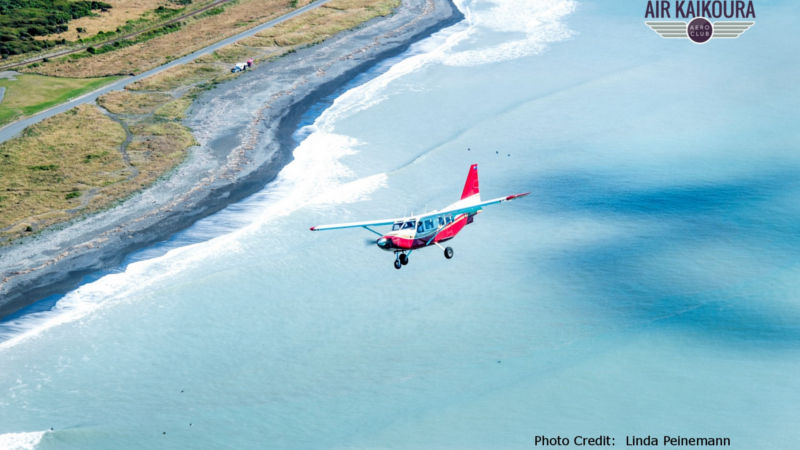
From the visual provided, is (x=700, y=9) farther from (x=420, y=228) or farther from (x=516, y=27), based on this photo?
(x=420, y=228)

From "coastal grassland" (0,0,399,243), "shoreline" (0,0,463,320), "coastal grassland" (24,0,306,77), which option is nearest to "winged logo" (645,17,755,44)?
"shoreline" (0,0,463,320)

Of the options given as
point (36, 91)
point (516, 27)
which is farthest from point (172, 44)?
point (516, 27)

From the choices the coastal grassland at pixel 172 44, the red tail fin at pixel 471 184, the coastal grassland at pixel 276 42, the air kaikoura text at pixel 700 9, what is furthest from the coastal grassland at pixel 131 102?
the air kaikoura text at pixel 700 9

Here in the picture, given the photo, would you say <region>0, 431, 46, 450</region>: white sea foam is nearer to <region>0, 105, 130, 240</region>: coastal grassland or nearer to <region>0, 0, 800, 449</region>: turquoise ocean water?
<region>0, 0, 800, 449</region>: turquoise ocean water

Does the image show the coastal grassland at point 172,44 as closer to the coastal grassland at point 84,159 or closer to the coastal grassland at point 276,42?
the coastal grassland at point 276,42

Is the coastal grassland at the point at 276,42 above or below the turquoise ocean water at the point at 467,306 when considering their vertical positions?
above

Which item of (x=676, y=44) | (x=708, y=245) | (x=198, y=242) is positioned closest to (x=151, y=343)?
(x=198, y=242)
